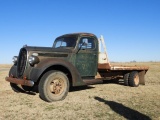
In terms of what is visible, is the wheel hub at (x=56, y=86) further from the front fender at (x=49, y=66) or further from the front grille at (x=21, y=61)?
the front grille at (x=21, y=61)

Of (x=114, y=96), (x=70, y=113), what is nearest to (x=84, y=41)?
(x=114, y=96)

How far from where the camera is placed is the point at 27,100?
26.4 feet

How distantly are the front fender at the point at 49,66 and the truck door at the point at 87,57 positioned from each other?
670mm

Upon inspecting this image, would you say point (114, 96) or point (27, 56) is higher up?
point (27, 56)

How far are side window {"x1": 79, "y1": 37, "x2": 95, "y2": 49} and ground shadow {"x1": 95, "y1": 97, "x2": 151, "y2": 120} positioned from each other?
2.51 meters

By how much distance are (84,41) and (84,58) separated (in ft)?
2.24

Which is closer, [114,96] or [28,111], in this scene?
[28,111]

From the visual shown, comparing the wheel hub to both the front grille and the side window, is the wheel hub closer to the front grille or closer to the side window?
the front grille

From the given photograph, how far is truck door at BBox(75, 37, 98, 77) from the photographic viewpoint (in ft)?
30.4

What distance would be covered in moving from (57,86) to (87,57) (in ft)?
6.94

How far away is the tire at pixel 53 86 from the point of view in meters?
7.59

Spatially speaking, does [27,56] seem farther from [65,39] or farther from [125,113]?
[125,113]

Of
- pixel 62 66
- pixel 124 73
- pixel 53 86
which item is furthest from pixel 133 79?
pixel 53 86

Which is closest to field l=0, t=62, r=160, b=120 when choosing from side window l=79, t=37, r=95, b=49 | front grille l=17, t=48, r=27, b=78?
front grille l=17, t=48, r=27, b=78
